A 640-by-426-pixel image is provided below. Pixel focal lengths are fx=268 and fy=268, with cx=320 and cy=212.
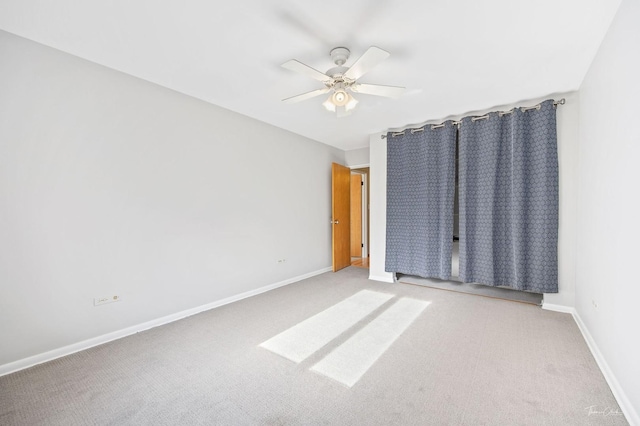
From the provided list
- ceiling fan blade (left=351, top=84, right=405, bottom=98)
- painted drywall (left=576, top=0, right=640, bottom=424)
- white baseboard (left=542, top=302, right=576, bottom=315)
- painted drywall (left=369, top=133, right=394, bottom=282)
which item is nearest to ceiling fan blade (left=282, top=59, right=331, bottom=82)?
ceiling fan blade (left=351, top=84, right=405, bottom=98)

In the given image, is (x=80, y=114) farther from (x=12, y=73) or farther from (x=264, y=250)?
(x=264, y=250)

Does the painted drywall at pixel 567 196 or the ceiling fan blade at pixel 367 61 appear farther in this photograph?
the painted drywall at pixel 567 196

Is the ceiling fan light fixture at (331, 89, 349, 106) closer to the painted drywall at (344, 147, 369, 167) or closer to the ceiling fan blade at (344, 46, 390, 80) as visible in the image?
the ceiling fan blade at (344, 46, 390, 80)

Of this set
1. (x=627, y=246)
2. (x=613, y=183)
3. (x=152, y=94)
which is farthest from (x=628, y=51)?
(x=152, y=94)

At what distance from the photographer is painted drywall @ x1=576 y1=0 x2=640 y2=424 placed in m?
1.52

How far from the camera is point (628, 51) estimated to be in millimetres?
1617

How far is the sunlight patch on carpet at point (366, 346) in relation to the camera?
1.98 meters

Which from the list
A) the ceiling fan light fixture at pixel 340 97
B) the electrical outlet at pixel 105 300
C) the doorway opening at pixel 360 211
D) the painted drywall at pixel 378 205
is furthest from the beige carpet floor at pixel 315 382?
the doorway opening at pixel 360 211

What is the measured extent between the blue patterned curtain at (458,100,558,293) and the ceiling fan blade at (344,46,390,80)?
227 cm

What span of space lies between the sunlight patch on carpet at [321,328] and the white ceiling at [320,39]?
2483 millimetres

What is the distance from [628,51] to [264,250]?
12.8 ft

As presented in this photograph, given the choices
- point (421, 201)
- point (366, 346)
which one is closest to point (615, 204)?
point (366, 346)

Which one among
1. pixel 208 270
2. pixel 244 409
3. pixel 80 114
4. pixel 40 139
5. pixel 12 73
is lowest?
pixel 244 409

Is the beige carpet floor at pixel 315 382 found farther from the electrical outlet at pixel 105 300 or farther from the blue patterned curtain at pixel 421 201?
the blue patterned curtain at pixel 421 201
